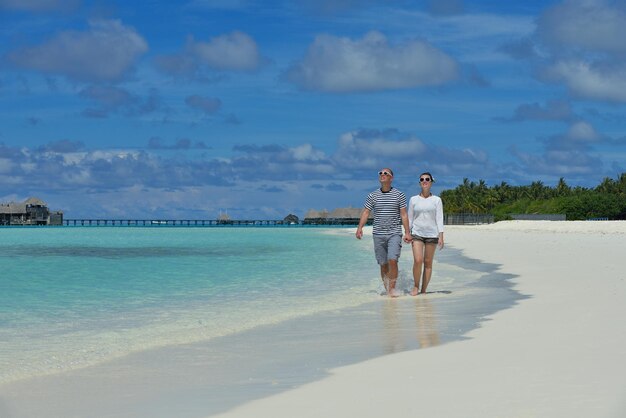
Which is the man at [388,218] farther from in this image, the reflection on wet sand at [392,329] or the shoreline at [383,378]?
the shoreline at [383,378]

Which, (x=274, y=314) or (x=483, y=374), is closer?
(x=483, y=374)

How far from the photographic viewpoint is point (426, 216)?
11.8m

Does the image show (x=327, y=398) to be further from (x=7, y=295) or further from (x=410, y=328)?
(x=7, y=295)

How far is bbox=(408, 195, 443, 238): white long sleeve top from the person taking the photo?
38.6 feet

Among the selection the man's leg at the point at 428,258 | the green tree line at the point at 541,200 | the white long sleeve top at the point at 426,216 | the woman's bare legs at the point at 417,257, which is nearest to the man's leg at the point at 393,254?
the woman's bare legs at the point at 417,257

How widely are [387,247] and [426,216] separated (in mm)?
763

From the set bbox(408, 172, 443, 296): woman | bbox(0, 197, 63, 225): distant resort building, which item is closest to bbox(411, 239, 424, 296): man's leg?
bbox(408, 172, 443, 296): woman

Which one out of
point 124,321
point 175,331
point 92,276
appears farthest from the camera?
point 92,276

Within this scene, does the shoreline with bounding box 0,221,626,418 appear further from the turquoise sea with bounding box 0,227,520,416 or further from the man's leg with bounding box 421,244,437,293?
the man's leg with bounding box 421,244,437,293

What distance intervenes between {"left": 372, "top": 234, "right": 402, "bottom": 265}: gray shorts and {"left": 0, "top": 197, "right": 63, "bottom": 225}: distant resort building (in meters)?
178

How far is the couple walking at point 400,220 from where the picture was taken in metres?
11.7

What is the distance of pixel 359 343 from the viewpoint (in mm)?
7371

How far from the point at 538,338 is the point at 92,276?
15.7 metres

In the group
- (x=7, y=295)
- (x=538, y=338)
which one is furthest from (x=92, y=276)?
(x=538, y=338)
